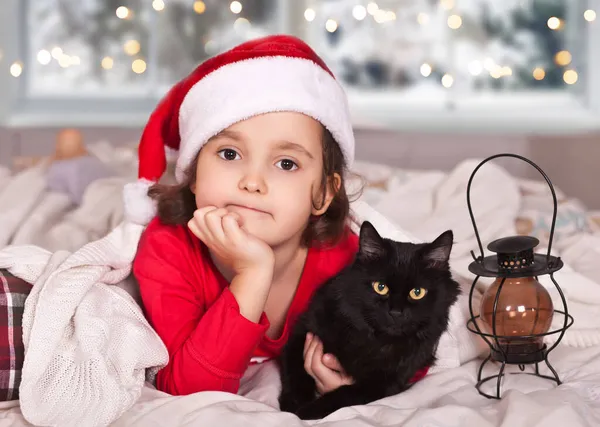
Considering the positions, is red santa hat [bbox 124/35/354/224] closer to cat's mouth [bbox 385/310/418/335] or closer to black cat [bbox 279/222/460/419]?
black cat [bbox 279/222/460/419]

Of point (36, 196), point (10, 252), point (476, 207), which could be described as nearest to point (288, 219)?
point (10, 252)

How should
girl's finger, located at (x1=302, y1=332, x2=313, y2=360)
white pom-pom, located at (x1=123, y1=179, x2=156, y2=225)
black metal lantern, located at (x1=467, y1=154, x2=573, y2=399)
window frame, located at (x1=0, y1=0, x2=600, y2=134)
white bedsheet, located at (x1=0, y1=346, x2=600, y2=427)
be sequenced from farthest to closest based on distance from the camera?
window frame, located at (x1=0, y1=0, x2=600, y2=134) < white pom-pom, located at (x1=123, y1=179, x2=156, y2=225) < girl's finger, located at (x1=302, y1=332, x2=313, y2=360) < black metal lantern, located at (x1=467, y1=154, x2=573, y2=399) < white bedsheet, located at (x1=0, y1=346, x2=600, y2=427)

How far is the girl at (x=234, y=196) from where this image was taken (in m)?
1.10

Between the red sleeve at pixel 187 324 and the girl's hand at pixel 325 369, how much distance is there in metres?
0.09

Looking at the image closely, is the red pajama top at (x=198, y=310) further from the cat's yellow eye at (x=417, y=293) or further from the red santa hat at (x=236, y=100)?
the cat's yellow eye at (x=417, y=293)

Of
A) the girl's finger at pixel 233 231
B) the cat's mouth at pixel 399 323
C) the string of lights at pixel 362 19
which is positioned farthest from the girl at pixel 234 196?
the string of lights at pixel 362 19

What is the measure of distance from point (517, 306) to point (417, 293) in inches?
5.9

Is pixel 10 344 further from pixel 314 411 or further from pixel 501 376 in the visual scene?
pixel 501 376

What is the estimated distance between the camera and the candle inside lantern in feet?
3.42

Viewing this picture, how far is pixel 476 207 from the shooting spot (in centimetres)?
193

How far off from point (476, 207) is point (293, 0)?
8.71ft

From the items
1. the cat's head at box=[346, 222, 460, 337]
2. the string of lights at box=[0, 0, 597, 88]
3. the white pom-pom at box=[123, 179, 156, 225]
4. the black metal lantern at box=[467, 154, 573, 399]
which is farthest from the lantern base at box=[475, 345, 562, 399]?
the string of lights at box=[0, 0, 597, 88]

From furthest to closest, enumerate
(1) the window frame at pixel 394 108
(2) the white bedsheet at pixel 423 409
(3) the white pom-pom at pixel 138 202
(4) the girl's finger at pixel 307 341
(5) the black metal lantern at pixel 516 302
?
1. (1) the window frame at pixel 394 108
2. (3) the white pom-pom at pixel 138 202
3. (4) the girl's finger at pixel 307 341
4. (5) the black metal lantern at pixel 516 302
5. (2) the white bedsheet at pixel 423 409

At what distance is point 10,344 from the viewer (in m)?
1.01
